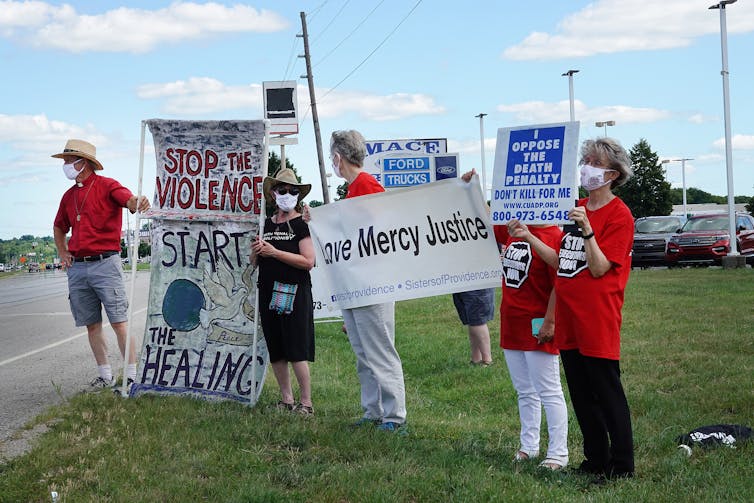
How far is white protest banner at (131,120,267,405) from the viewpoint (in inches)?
308

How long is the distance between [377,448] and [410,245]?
5.16 ft

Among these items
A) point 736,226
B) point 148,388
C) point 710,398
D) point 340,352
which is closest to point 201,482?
point 148,388

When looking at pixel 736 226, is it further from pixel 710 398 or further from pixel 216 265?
pixel 216 265

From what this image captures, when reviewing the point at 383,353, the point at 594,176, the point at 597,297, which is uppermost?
the point at 594,176

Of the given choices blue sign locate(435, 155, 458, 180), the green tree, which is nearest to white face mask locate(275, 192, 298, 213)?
blue sign locate(435, 155, 458, 180)

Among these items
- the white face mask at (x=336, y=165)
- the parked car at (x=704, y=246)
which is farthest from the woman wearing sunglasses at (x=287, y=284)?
the parked car at (x=704, y=246)

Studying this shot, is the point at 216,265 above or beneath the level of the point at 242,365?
above

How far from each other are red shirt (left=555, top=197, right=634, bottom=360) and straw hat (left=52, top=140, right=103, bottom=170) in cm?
486

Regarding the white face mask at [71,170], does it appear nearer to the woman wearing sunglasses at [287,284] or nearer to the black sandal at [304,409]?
the woman wearing sunglasses at [287,284]

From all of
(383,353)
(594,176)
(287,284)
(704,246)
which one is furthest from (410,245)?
(704,246)

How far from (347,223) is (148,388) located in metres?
2.45

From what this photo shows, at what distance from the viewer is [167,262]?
26.2 feet

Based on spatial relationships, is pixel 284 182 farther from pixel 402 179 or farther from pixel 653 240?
pixel 653 240

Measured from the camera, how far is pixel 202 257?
7.95 meters
